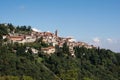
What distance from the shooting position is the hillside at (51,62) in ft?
217

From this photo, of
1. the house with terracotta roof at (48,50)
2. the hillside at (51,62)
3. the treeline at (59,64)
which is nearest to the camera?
the hillside at (51,62)

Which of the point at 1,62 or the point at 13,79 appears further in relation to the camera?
the point at 1,62

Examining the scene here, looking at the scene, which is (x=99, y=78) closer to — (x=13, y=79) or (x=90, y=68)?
(x=90, y=68)

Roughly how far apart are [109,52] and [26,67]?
139 ft

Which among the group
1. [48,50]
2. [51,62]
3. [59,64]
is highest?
[48,50]

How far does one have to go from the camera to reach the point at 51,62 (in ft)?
263

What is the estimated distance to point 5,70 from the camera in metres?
65.1

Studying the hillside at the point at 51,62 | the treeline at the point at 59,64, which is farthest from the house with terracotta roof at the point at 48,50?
the treeline at the point at 59,64

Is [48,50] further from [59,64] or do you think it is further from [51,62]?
[59,64]

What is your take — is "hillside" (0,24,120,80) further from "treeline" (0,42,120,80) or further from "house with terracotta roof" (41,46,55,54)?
"house with terracotta roof" (41,46,55,54)

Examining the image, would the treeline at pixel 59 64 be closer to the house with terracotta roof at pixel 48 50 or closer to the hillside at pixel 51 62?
the hillside at pixel 51 62


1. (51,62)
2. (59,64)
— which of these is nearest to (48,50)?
(51,62)

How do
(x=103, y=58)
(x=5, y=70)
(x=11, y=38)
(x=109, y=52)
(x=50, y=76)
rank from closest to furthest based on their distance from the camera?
(x=5, y=70)
(x=50, y=76)
(x=11, y=38)
(x=103, y=58)
(x=109, y=52)

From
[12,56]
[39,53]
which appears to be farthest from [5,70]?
[39,53]
